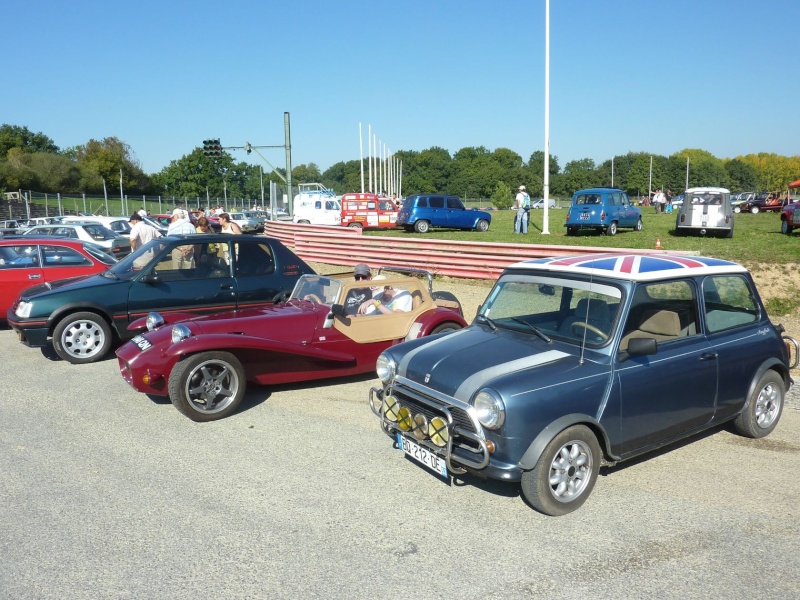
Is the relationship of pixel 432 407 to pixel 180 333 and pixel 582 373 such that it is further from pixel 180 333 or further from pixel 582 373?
pixel 180 333

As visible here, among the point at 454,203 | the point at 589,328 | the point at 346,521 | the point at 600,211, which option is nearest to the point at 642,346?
the point at 589,328

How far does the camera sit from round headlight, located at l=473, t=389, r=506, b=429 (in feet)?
13.4

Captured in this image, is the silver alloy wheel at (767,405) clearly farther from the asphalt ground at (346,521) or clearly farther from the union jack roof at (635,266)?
the union jack roof at (635,266)

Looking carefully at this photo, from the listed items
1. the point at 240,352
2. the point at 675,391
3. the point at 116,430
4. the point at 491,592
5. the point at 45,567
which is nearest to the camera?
the point at 491,592

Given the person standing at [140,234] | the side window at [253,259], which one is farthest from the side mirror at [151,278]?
the person standing at [140,234]

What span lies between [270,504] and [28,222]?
3006 cm

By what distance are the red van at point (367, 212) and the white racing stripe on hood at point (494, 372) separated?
29580mm

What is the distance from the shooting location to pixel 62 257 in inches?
432

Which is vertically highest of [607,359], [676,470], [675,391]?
[607,359]

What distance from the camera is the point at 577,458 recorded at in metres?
4.37

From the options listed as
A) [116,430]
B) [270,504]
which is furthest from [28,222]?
[270,504]

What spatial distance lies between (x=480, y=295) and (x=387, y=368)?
877cm

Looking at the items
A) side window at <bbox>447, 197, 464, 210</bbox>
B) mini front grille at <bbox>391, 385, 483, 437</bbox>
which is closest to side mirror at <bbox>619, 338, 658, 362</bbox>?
mini front grille at <bbox>391, 385, 483, 437</bbox>

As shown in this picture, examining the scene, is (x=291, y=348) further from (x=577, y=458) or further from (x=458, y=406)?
(x=577, y=458)
